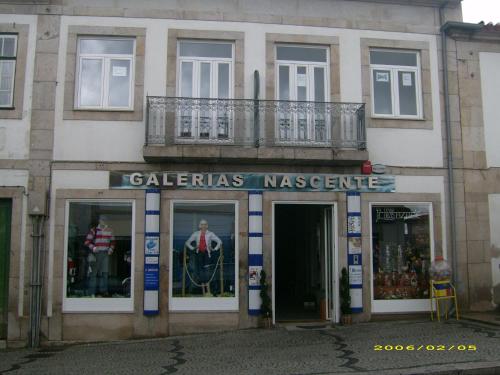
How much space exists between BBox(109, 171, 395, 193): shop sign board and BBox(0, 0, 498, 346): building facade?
29 millimetres

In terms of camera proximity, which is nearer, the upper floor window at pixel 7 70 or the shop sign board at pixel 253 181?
the shop sign board at pixel 253 181

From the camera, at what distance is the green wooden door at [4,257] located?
35.3ft

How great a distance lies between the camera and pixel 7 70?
11266mm

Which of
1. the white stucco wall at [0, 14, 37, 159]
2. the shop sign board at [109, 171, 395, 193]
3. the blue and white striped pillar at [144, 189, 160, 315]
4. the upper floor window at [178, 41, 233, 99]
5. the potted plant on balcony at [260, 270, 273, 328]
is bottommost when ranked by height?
the potted plant on balcony at [260, 270, 273, 328]

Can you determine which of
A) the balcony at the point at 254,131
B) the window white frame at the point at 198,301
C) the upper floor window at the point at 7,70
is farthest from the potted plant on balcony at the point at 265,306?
the upper floor window at the point at 7,70

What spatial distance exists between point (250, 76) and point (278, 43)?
958 mm

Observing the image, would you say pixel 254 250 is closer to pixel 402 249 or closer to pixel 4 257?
pixel 402 249

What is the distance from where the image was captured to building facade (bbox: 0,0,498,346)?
35.7 ft

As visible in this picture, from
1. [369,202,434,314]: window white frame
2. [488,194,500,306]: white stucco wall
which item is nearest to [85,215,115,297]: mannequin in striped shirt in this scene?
[369,202,434,314]: window white frame

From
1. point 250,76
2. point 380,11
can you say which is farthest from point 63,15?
point 380,11

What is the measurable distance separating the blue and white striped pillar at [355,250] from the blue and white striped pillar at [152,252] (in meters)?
3.78

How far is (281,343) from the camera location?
9625 millimetres

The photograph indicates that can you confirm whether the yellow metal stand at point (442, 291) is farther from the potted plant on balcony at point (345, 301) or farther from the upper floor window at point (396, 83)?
the upper floor window at point (396, 83)

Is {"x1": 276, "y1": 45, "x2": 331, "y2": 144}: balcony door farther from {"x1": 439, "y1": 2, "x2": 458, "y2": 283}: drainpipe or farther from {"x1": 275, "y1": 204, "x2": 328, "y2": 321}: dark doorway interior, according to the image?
{"x1": 439, "y1": 2, "x2": 458, "y2": 283}: drainpipe
